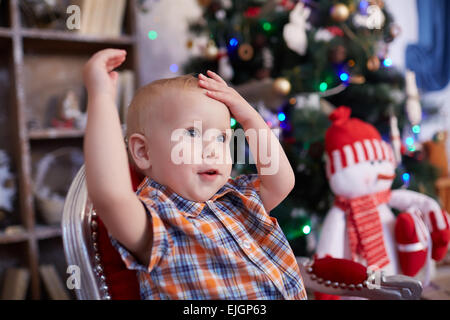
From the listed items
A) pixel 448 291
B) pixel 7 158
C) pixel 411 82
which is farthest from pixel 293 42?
pixel 7 158

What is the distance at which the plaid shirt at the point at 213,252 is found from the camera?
1.98ft

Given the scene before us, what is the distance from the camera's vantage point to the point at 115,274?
0.70 meters

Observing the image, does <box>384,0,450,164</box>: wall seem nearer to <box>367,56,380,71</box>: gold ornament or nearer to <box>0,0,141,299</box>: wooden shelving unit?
<box>367,56,380,71</box>: gold ornament

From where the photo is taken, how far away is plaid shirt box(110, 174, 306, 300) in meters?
0.60

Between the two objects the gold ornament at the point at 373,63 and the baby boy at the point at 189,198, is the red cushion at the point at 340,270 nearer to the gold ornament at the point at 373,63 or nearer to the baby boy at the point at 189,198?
the baby boy at the point at 189,198

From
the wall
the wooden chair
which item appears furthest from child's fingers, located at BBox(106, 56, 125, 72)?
the wall

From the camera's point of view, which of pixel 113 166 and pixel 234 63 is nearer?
pixel 113 166

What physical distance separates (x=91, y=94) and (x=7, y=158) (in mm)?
1379

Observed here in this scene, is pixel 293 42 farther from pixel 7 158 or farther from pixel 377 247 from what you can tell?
pixel 7 158

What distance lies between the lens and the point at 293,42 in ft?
4.84

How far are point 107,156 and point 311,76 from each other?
1.16 meters

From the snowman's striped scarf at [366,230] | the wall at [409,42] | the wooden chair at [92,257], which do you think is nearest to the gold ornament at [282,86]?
the snowman's striped scarf at [366,230]

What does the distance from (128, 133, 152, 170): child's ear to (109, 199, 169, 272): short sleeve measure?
9 centimetres

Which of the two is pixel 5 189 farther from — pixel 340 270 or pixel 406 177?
pixel 406 177
